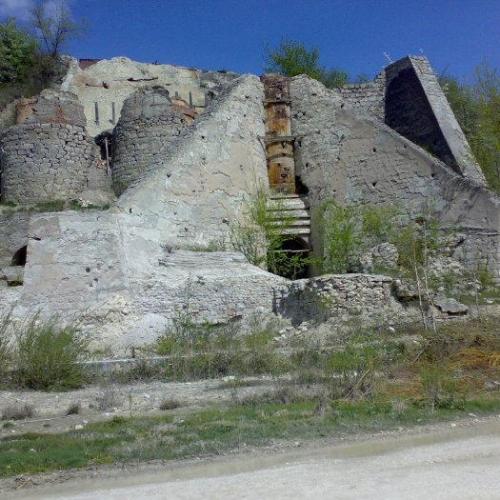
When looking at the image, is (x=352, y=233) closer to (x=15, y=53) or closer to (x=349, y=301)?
(x=349, y=301)

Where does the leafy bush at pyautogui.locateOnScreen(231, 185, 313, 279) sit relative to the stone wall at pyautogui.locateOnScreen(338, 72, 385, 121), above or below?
below

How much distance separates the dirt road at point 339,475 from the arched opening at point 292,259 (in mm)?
11950

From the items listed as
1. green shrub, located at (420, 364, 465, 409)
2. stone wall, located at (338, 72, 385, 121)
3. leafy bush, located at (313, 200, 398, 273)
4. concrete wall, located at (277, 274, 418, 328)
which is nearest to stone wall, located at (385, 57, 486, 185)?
stone wall, located at (338, 72, 385, 121)

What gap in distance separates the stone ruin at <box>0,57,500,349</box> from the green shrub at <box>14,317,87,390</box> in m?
2.97

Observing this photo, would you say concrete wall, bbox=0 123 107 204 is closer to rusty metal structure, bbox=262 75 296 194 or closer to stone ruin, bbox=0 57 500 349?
stone ruin, bbox=0 57 500 349

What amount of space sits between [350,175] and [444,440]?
1395cm

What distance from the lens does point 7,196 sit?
22.5 metres

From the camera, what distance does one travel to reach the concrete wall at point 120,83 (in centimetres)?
3142

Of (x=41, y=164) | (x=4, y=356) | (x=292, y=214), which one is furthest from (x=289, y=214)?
(x=4, y=356)

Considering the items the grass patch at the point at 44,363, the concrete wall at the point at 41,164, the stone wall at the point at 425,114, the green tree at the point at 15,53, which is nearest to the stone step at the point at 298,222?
the stone wall at the point at 425,114

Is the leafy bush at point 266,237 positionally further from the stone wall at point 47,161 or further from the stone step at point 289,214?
the stone wall at point 47,161

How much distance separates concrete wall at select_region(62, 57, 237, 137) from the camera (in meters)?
31.4

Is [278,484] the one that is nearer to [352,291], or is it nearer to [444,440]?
[444,440]

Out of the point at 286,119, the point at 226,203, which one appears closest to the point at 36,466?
the point at 226,203
